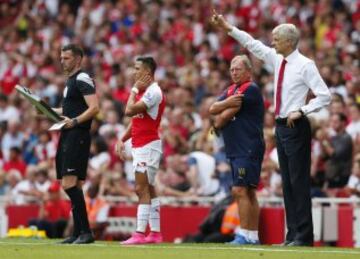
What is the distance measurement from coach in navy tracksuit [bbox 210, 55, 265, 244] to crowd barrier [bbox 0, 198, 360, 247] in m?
3.15

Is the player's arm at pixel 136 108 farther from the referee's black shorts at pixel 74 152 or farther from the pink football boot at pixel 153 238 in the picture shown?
the pink football boot at pixel 153 238

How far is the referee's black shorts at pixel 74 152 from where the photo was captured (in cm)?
1531

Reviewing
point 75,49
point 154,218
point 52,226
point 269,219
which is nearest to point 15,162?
point 52,226

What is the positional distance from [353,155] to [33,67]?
12.6 m

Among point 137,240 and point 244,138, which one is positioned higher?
point 244,138

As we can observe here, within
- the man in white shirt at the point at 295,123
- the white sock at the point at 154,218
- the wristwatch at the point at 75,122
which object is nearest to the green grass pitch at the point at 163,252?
the man in white shirt at the point at 295,123

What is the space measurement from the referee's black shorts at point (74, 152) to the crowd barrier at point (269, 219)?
4.48 m

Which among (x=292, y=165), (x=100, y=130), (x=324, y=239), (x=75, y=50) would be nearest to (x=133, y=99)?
(x=75, y=50)

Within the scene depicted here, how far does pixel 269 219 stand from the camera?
63.1 ft

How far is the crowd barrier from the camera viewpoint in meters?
18.5

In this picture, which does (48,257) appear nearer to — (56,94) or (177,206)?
(177,206)

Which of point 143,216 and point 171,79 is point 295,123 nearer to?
point 143,216

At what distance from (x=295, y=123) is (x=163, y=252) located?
7.84 ft

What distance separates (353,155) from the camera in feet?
64.8
